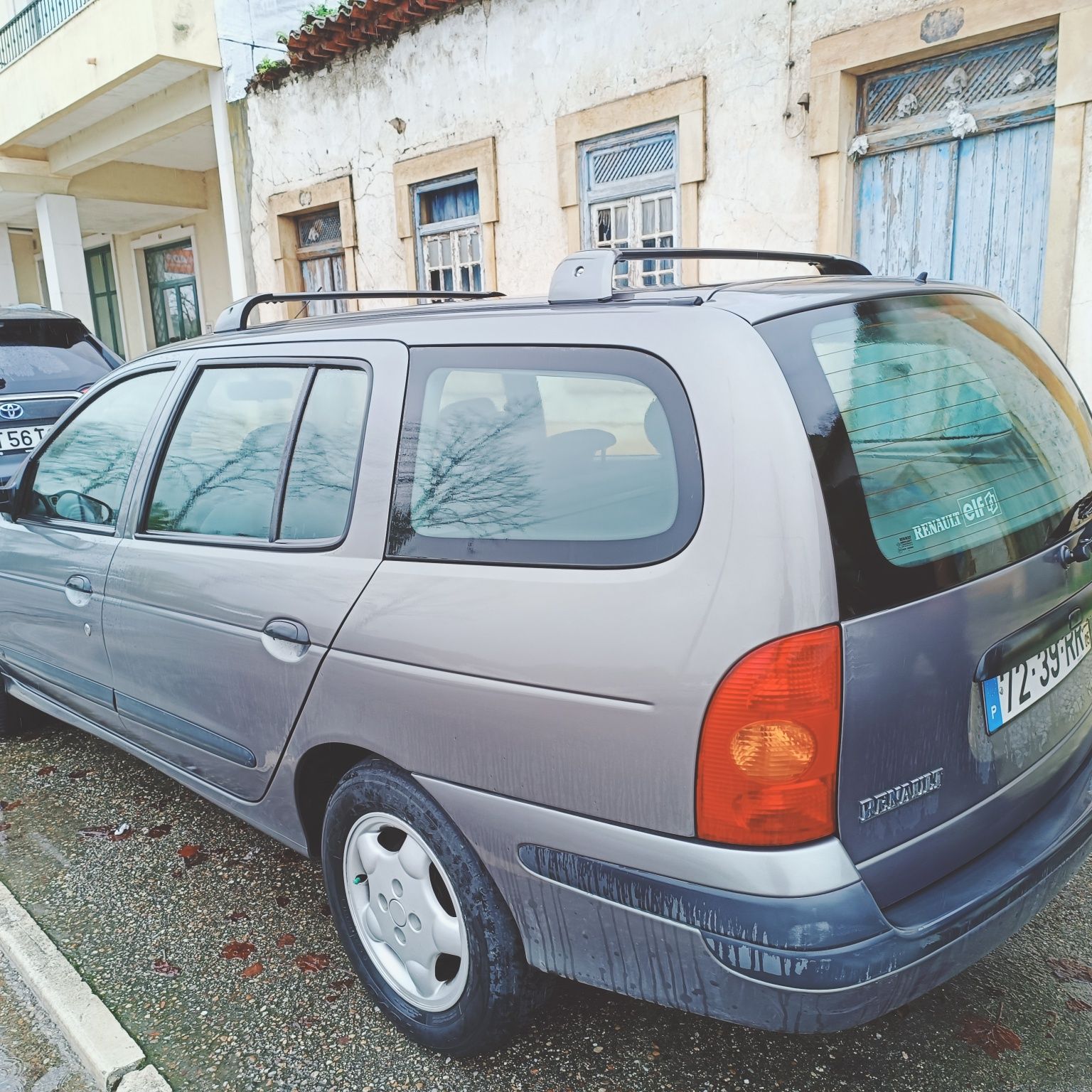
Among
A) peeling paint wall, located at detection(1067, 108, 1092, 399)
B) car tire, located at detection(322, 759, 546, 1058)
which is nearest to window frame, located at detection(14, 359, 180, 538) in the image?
car tire, located at detection(322, 759, 546, 1058)

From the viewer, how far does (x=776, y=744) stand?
1.59 meters

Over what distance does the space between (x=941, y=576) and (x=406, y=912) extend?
141 cm

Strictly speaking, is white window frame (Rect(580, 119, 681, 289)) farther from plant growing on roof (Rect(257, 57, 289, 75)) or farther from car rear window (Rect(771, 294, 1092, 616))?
car rear window (Rect(771, 294, 1092, 616))

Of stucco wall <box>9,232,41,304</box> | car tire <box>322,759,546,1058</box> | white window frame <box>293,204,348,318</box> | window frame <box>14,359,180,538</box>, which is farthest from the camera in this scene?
stucco wall <box>9,232,41,304</box>

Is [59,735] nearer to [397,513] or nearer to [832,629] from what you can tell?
[397,513]

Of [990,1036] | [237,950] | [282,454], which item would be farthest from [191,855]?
[990,1036]

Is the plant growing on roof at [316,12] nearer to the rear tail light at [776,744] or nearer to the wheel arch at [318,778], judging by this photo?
the wheel arch at [318,778]

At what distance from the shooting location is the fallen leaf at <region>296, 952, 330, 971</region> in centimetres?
257

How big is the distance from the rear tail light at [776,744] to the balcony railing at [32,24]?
12.7m

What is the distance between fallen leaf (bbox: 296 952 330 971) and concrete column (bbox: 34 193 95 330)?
1341cm

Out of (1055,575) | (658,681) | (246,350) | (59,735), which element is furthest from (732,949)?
(59,735)

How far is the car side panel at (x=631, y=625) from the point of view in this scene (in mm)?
1592

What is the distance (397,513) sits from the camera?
215cm

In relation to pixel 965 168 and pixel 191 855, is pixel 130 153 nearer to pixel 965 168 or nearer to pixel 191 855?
pixel 965 168
